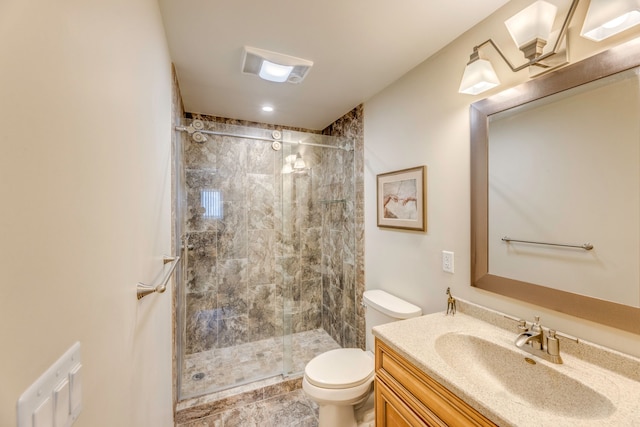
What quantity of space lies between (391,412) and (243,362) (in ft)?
5.70

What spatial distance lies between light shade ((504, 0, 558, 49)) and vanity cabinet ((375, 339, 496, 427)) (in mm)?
1381

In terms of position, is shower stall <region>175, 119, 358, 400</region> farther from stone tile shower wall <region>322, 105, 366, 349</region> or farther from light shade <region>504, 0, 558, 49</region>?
light shade <region>504, 0, 558, 49</region>

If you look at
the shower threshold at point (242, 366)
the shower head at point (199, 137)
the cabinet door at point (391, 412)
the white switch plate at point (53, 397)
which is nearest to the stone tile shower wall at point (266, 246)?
the shower threshold at point (242, 366)

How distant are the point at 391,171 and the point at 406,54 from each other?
757 millimetres

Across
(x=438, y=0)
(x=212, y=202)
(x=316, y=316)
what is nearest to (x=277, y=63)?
(x=438, y=0)

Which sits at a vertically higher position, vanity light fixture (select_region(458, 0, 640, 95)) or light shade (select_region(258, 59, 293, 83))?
light shade (select_region(258, 59, 293, 83))

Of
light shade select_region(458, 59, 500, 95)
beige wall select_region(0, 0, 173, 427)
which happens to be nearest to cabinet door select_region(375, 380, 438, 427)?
beige wall select_region(0, 0, 173, 427)

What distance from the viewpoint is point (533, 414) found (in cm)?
74

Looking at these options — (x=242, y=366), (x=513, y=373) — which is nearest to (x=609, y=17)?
→ (x=513, y=373)

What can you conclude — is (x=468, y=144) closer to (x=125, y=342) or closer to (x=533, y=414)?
(x=533, y=414)

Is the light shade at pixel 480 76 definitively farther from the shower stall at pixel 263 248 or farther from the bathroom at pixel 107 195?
the shower stall at pixel 263 248

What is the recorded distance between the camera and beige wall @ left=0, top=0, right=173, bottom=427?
1.12ft

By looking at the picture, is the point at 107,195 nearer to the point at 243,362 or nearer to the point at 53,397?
the point at 53,397

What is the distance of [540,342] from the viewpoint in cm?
104
